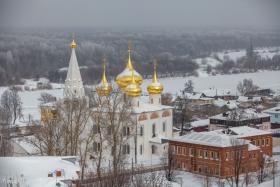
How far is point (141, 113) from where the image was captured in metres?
15.6

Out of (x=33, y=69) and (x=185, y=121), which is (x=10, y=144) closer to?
(x=185, y=121)

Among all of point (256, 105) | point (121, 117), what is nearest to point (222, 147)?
point (121, 117)

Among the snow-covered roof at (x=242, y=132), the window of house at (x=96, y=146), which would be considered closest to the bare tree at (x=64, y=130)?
the window of house at (x=96, y=146)

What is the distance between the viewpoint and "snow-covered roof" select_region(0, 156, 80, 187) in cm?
927

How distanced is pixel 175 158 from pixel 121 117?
1.41 metres

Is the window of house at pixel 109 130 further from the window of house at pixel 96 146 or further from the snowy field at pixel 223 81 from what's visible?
the snowy field at pixel 223 81

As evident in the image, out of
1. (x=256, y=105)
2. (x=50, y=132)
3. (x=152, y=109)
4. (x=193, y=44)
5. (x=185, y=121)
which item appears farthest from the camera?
(x=193, y=44)

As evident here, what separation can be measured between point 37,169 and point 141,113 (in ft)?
19.9

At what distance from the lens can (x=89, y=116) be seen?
14844mm

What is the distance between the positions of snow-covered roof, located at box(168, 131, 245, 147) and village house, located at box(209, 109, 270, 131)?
3.33m

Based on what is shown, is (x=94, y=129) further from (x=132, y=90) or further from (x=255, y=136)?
(x=255, y=136)

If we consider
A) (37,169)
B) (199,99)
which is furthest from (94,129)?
(199,99)

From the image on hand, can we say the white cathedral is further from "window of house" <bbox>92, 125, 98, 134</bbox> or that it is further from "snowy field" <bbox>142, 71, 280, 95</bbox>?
"snowy field" <bbox>142, 71, 280, 95</bbox>

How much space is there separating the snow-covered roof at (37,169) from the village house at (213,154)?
4.24 metres
